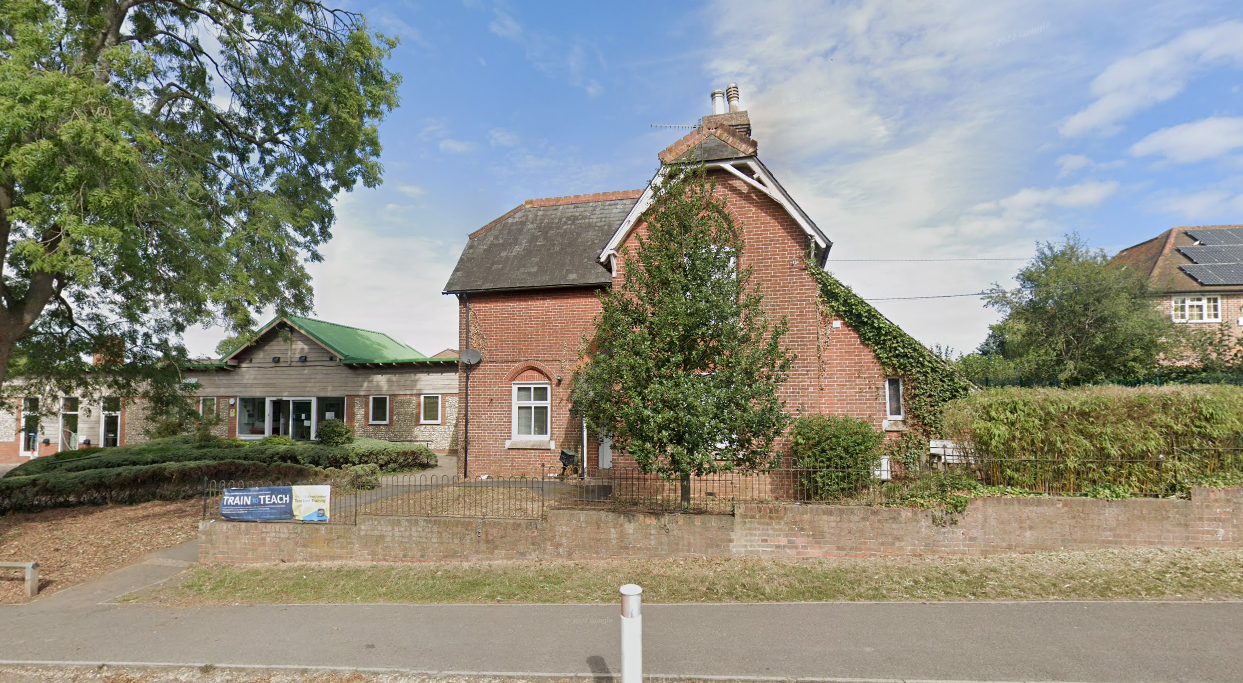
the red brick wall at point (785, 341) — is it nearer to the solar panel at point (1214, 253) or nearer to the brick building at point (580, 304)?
the brick building at point (580, 304)

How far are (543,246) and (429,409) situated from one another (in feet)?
29.2

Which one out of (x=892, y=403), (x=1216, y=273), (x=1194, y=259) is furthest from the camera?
(x=1194, y=259)

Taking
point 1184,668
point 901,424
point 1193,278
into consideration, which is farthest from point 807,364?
point 1193,278

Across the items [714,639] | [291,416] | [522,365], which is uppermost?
[522,365]

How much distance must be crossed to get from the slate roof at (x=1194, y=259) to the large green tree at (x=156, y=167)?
40923 mm

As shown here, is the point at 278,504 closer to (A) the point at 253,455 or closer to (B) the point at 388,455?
(A) the point at 253,455

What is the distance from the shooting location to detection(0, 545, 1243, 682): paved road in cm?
571

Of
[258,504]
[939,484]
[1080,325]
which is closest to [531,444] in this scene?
[258,504]

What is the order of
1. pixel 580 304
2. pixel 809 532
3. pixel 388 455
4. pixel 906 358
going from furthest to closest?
pixel 388 455
pixel 580 304
pixel 906 358
pixel 809 532

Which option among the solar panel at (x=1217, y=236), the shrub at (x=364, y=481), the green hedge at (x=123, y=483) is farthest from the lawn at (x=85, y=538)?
the solar panel at (x=1217, y=236)

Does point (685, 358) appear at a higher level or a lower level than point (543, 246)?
lower

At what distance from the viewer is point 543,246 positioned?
63.5 feet

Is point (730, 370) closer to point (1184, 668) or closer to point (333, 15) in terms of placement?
point (1184, 668)

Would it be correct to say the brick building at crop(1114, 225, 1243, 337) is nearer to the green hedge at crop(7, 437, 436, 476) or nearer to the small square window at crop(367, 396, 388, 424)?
the green hedge at crop(7, 437, 436, 476)
